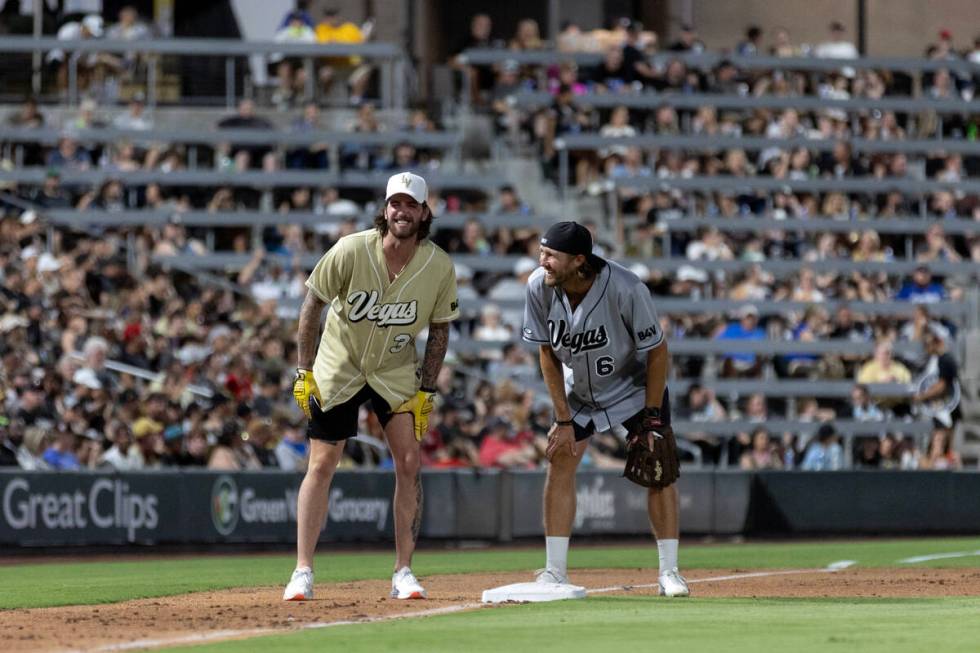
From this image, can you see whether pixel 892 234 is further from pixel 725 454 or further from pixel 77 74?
pixel 77 74

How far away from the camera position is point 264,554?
17406 mm

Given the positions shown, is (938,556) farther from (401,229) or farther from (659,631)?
(659,631)

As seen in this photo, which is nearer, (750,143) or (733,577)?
(733,577)

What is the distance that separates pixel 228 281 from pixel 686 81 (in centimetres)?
838

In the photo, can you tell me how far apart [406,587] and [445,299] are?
5.04 feet

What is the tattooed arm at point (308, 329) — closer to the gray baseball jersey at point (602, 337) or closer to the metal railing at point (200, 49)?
the gray baseball jersey at point (602, 337)

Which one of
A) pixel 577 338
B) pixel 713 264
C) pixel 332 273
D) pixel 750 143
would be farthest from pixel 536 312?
pixel 750 143

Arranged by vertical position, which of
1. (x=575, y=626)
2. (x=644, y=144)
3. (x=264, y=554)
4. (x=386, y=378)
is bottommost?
(x=264, y=554)

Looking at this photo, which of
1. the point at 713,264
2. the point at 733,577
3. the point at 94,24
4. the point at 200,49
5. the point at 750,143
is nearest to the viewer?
the point at 733,577

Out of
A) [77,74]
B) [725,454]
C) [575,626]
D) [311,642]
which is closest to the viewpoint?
[311,642]

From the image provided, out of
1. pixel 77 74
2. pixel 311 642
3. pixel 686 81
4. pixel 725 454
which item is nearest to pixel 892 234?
pixel 686 81

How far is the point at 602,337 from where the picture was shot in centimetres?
948

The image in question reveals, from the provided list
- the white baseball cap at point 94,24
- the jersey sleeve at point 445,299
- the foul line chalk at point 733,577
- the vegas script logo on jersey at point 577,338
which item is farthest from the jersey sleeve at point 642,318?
the white baseball cap at point 94,24

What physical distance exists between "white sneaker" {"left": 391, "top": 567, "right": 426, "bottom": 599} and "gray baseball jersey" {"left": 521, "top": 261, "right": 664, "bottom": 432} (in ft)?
4.06
